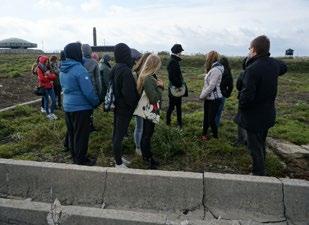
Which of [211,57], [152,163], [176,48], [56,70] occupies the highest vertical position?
[176,48]

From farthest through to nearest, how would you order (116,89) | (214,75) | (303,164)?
(214,75) < (303,164) < (116,89)

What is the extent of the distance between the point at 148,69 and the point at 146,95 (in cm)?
40

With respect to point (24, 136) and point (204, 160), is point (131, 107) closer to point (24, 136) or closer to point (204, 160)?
point (204, 160)

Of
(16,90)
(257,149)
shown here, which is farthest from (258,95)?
(16,90)

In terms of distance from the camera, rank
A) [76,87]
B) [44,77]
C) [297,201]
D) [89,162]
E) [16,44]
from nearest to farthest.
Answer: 1. [297,201]
2. [76,87]
3. [89,162]
4. [44,77]
5. [16,44]

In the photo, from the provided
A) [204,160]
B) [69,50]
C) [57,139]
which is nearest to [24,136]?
[57,139]

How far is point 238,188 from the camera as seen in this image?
502 centimetres

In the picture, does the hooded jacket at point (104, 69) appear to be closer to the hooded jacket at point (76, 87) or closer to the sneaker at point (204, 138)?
the hooded jacket at point (76, 87)

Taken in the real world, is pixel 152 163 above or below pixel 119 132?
below

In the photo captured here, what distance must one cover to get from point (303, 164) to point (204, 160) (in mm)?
1574

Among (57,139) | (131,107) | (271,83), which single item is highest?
(271,83)

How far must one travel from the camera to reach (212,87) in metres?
7.12

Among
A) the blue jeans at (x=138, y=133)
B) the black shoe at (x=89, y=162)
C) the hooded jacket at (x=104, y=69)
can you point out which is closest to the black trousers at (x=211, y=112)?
the blue jeans at (x=138, y=133)

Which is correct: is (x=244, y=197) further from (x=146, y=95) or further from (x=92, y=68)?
(x=92, y=68)
